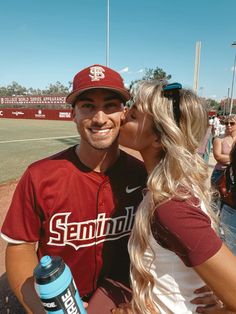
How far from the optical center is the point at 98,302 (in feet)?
6.05

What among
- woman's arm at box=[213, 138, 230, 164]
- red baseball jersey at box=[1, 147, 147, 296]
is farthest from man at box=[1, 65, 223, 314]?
woman's arm at box=[213, 138, 230, 164]

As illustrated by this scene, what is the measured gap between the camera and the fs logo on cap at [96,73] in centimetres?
187

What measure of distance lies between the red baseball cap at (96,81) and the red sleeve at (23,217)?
687mm

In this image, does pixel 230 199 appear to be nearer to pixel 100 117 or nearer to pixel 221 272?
pixel 100 117

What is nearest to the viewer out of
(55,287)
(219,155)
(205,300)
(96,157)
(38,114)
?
(55,287)

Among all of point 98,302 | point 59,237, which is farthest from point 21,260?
point 98,302

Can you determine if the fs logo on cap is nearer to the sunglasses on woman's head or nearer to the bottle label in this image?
the sunglasses on woman's head

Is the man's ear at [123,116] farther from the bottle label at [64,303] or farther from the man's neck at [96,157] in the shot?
the bottle label at [64,303]

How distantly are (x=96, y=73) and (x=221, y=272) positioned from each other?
1411 millimetres

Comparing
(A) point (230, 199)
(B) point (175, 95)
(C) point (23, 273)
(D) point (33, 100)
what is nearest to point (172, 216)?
(B) point (175, 95)

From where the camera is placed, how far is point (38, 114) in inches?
1650

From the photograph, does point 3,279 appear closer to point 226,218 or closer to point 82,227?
point 82,227

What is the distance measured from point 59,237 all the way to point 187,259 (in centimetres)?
93

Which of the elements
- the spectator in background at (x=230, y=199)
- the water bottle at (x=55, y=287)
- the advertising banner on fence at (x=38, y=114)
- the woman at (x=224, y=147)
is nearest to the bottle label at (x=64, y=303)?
the water bottle at (x=55, y=287)
